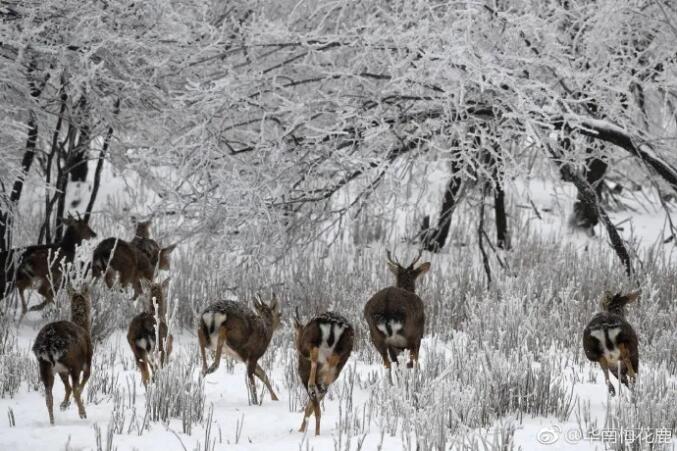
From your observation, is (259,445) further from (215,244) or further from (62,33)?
(62,33)

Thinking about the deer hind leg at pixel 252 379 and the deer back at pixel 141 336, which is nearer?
the deer hind leg at pixel 252 379

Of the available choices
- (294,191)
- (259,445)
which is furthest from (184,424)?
(294,191)

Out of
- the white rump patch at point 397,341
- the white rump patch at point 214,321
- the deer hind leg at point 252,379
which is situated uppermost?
the white rump patch at point 214,321

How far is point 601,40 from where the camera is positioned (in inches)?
304

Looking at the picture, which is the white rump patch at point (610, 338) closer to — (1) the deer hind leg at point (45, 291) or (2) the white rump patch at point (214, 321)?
(2) the white rump patch at point (214, 321)

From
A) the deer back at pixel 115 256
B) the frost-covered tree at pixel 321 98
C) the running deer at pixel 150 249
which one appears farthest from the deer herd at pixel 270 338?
the running deer at pixel 150 249

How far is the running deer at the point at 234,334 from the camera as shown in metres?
4.80

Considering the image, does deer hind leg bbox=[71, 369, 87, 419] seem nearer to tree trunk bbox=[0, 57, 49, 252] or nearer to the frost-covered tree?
the frost-covered tree

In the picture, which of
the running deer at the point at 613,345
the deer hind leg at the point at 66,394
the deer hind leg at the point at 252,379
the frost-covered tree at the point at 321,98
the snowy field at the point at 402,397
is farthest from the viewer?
the frost-covered tree at the point at 321,98

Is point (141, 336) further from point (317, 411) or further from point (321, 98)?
point (321, 98)

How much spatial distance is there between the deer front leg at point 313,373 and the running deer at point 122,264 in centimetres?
374

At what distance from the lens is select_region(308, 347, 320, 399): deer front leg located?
14.1 feet

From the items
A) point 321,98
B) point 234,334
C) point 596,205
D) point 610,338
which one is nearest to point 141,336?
point 234,334

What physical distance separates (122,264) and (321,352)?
4.02m
